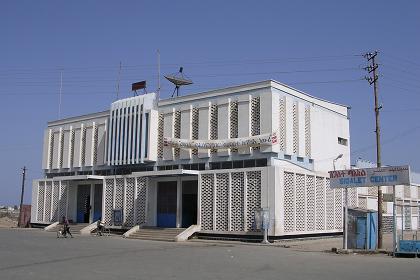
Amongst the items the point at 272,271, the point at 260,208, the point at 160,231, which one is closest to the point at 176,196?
the point at 160,231

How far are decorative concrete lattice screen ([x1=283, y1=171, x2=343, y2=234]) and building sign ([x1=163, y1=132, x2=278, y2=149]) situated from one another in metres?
2.51

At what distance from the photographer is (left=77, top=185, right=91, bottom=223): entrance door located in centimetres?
4488

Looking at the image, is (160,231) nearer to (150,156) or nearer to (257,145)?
(150,156)

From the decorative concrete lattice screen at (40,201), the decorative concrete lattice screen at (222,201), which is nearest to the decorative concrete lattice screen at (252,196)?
the decorative concrete lattice screen at (222,201)

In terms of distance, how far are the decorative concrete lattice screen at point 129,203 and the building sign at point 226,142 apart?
15.0 feet

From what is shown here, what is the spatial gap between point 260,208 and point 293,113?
786 centimetres

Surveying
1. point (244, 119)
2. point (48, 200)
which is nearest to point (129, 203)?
point (48, 200)

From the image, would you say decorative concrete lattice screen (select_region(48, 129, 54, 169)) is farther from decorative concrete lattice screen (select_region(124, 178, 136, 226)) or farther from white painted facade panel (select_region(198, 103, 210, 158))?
white painted facade panel (select_region(198, 103, 210, 158))

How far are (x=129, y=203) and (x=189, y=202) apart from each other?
5.19 metres

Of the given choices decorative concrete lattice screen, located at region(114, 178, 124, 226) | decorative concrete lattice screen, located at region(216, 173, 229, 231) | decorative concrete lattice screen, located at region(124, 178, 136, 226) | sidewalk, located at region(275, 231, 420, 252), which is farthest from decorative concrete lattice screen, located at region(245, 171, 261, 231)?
decorative concrete lattice screen, located at region(114, 178, 124, 226)

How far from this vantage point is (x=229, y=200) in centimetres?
3359

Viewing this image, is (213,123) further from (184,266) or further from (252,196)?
(184,266)

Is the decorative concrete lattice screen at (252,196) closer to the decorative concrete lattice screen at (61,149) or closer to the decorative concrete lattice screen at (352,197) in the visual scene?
the decorative concrete lattice screen at (352,197)

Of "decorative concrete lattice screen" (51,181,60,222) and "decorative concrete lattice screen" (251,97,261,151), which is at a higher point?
"decorative concrete lattice screen" (251,97,261,151)
